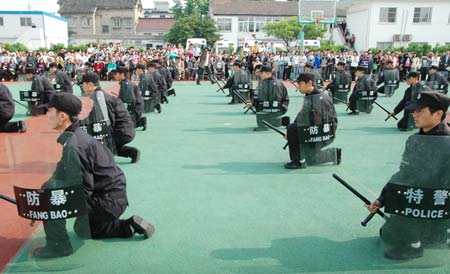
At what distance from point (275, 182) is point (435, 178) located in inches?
106

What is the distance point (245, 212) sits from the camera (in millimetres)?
A: 4707

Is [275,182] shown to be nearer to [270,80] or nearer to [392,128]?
[270,80]

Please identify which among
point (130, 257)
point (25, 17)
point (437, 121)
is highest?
point (25, 17)

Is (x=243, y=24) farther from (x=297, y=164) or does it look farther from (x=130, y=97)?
(x=297, y=164)

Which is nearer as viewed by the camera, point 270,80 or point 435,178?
point 435,178

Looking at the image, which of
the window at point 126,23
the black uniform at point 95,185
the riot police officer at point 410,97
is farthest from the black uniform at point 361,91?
the window at point 126,23

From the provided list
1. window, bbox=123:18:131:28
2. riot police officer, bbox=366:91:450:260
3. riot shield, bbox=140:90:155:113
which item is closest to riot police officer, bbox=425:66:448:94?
riot shield, bbox=140:90:155:113

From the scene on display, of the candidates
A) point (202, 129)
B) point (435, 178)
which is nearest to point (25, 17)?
point (202, 129)

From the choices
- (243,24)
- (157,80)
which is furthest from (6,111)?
(243,24)

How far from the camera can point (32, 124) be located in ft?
33.0

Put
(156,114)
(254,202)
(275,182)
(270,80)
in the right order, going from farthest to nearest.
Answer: (156,114) < (270,80) < (275,182) < (254,202)

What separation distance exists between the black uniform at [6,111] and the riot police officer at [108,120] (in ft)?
9.45

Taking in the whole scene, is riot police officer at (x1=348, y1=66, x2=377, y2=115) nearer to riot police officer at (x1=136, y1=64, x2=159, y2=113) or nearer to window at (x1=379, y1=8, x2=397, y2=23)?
riot police officer at (x1=136, y1=64, x2=159, y2=113)

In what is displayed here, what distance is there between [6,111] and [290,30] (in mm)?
36691
